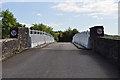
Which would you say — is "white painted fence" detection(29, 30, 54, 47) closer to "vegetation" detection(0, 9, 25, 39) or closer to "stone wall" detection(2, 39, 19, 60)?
"stone wall" detection(2, 39, 19, 60)

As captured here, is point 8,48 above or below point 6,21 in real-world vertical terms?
below

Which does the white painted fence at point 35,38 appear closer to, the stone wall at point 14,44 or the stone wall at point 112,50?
the stone wall at point 14,44

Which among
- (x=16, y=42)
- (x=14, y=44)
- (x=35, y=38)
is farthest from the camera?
(x=35, y=38)

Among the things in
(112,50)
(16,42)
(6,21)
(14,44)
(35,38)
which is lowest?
(112,50)

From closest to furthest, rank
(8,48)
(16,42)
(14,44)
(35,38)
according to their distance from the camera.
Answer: (8,48) < (14,44) < (16,42) < (35,38)

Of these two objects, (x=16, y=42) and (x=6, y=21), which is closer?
(x=16, y=42)

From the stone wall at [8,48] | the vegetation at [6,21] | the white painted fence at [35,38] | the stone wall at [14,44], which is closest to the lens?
the stone wall at [8,48]

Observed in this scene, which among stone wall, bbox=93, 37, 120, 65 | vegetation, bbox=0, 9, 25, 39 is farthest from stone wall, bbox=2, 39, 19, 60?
vegetation, bbox=0, 9, 25, 39

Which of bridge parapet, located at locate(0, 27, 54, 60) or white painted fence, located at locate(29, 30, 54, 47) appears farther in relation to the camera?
white painted fence, located at locate(29, 30, 54, 47)

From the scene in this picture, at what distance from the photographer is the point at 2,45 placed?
11.7 meters

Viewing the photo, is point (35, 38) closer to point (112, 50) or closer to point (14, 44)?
point (14, 44)

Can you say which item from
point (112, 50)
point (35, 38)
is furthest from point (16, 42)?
point (35, 38)

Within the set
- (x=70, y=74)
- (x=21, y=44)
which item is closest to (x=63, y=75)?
(x=70, y=74)

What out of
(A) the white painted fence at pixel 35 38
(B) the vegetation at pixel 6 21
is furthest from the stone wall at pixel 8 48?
(B) the vegetation at pixel 6 21
